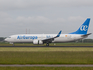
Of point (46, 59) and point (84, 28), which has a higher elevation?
point (84, 28)

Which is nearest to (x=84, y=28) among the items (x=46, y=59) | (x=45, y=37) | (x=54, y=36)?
(x=54, y=36)

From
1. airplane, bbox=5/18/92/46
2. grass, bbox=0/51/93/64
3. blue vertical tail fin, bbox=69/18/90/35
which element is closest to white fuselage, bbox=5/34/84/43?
airplane, bbox=5/18/92/46

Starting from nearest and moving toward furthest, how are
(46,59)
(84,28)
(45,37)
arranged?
(46,59) → (45,37) → (84,28)

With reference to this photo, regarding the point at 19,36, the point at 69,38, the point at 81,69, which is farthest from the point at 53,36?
the point at 81,69

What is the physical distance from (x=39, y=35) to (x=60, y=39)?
687cm

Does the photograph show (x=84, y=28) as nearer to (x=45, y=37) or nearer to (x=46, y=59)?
(x=45, y=37)

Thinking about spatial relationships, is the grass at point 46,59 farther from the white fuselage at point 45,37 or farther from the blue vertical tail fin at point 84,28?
the blue vertical tail fin at point 84,28

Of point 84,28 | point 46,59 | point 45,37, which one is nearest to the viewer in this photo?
point 46,59

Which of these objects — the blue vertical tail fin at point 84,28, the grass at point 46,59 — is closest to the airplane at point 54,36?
the blue vertical tail fin at point 84,28

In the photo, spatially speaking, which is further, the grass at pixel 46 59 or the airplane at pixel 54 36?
the airplane at pixel 54 36

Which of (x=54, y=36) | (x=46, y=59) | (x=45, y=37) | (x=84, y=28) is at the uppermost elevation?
(x=84, y=28)

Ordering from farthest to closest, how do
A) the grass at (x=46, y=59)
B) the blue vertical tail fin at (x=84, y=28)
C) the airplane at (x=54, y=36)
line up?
the blue vertical tail fin at (x=84, y=28), the airplane at (x=54, y=36), the grass at (x=46, y=59)

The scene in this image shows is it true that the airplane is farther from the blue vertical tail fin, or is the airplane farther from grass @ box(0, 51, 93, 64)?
grass @ box(0, 51, 93, 64)

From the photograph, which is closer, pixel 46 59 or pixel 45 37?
pixel 46 59
